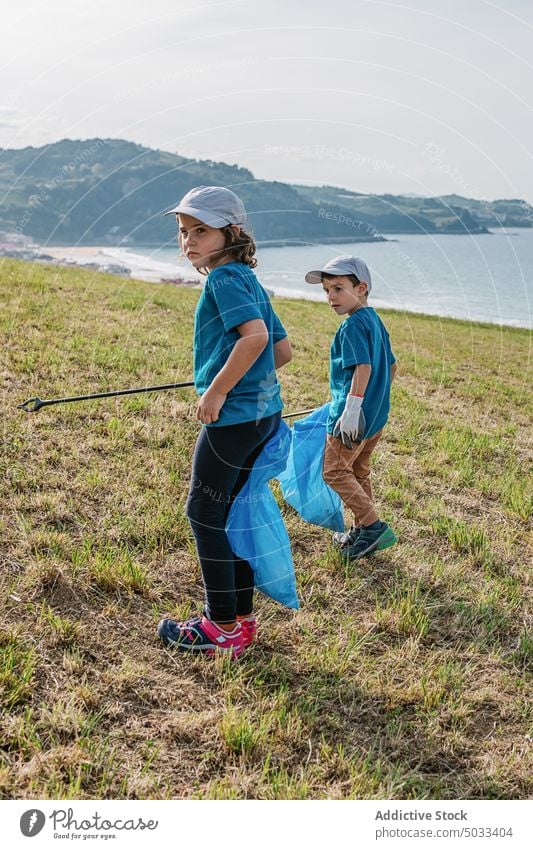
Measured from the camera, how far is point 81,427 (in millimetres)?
5328

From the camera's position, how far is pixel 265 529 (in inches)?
126

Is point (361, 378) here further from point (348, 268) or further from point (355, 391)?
point (348, 268)

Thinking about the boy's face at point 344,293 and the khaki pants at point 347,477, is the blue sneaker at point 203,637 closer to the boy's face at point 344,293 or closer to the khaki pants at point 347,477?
the khaki pants at point 347,477

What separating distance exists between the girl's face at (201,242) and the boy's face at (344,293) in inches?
48.8

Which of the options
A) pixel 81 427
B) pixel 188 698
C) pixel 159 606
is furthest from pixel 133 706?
pixel 81 427

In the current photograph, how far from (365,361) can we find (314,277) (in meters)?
0.66

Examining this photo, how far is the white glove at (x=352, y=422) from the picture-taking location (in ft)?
12.8

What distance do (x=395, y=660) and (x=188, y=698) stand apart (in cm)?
101

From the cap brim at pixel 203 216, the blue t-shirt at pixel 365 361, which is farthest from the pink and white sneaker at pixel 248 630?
the cap brim at pixel 203 216

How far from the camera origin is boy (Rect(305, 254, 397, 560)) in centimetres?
392

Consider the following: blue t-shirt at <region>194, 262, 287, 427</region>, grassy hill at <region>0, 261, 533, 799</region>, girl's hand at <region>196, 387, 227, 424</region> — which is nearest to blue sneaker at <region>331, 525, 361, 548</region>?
grassy hill at <region>0, 261, 533, 799</region>

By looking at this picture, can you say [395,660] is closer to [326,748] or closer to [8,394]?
[326,748]
